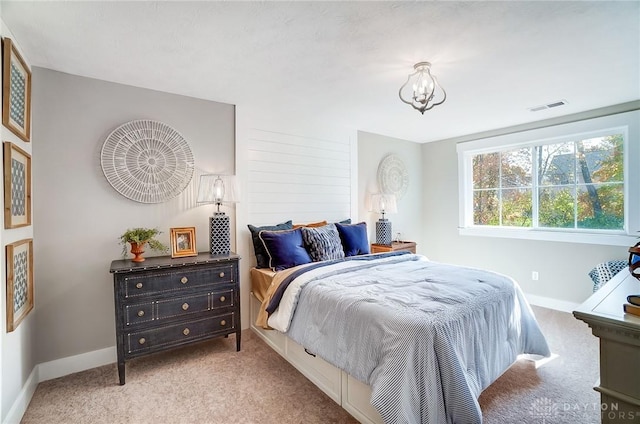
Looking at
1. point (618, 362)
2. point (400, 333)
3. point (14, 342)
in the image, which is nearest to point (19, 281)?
point (14, 342)

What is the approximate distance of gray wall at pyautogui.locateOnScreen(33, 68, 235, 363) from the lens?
2.33 metres

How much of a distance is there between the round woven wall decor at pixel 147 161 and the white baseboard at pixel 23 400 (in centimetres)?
142

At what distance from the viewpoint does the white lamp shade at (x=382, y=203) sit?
167 inches

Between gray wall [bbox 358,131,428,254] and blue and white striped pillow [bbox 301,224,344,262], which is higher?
gray wall [bbox 358,131,428,254]

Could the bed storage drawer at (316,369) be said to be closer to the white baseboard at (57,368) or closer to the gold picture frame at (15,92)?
the white baseboard at (57,368)

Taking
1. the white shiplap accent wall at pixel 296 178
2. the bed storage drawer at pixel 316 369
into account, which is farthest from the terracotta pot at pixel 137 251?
the bed storage drawer at pixel 316 369

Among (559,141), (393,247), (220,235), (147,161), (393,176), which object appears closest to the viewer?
(147,161)

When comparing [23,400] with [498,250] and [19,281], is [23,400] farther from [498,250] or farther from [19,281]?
[498,250]

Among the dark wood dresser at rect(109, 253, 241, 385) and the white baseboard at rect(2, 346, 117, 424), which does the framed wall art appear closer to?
the dark wood dresser at rect(109, 253, 241, 385)

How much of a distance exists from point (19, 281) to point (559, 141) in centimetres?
531

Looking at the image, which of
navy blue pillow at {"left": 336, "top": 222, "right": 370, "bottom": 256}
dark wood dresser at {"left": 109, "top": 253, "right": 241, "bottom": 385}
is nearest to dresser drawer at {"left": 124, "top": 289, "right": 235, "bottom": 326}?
dark wood dresser at {"left": 109, "top": 253, "right": 241, "bottom": 385}

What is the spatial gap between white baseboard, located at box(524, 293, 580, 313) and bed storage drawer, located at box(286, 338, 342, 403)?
328 cm

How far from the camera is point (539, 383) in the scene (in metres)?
2.19

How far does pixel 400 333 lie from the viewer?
5.19 feet
